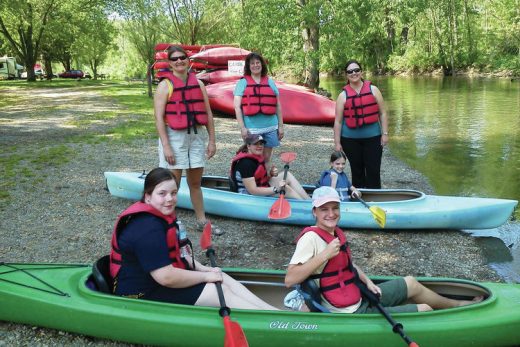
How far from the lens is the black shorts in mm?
2718

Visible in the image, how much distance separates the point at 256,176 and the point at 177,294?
2246 millimetres

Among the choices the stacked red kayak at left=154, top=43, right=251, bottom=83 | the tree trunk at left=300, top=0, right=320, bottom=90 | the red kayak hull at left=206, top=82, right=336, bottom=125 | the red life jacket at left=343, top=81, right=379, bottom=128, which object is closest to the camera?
the red life jacket at left=343, top=81, right=379, bottom=128

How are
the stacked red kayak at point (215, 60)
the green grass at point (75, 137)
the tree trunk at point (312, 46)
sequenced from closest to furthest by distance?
1. the green grass at point (75, 137)
2. the stacked red kayak at point (215, 60)
3. the tree trunk at point (312, 46)

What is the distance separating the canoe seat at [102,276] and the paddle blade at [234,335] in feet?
2.62

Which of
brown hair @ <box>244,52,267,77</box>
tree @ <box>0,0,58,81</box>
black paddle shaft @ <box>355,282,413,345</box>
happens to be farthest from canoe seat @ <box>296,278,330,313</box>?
tree @ <box>0,0,58,81</box>

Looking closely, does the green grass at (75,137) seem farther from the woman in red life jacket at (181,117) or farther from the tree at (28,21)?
the tree at (28,21)

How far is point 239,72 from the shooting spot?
13.4 m

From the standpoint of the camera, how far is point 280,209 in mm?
4434

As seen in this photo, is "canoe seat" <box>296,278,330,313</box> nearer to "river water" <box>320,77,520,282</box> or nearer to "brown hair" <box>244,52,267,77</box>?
"river water" <box>320,77,520,282</box>

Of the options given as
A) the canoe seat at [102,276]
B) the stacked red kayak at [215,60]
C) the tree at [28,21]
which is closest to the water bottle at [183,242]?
the canoe seat at [102,276]

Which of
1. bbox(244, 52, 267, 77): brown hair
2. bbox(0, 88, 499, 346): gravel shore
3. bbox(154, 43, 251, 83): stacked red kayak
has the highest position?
bbox(154, 43, 251, 83): stacked red kayak

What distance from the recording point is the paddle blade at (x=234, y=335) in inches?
92.8

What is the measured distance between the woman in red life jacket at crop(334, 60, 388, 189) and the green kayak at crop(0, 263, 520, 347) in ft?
7.49

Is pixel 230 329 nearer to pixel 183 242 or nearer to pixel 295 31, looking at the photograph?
pixel 183 242
